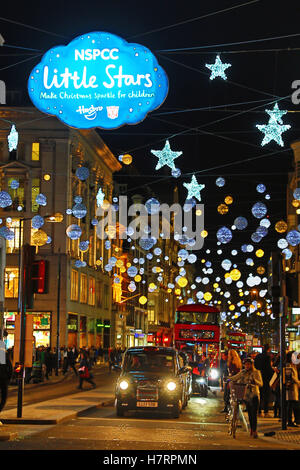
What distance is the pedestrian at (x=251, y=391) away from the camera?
1602cm

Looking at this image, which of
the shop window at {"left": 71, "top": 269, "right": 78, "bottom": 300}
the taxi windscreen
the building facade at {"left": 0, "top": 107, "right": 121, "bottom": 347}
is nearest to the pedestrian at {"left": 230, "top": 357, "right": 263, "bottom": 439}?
the taxi windscreen

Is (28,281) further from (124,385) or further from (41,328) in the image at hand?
(41,328)

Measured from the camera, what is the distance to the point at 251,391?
53.3ft

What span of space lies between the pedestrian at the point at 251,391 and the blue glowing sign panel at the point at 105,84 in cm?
609

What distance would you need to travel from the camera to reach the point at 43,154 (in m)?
60.3

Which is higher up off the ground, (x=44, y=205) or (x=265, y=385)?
(x=44, y=205)

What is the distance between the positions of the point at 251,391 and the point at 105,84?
7.49 m

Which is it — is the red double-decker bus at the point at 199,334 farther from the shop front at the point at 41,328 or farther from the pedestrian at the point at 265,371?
the shop front at the point at 41,328

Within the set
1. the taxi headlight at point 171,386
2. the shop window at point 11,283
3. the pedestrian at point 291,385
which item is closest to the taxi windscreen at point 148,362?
the taxi headlight at point 171,386

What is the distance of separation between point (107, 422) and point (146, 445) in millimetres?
4824

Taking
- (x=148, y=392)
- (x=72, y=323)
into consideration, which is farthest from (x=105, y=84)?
(x=72, y=323)

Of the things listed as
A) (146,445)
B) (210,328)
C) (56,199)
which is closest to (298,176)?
Answer: (56,199)

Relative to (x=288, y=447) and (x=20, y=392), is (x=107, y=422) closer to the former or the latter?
(x=20, y=392)
